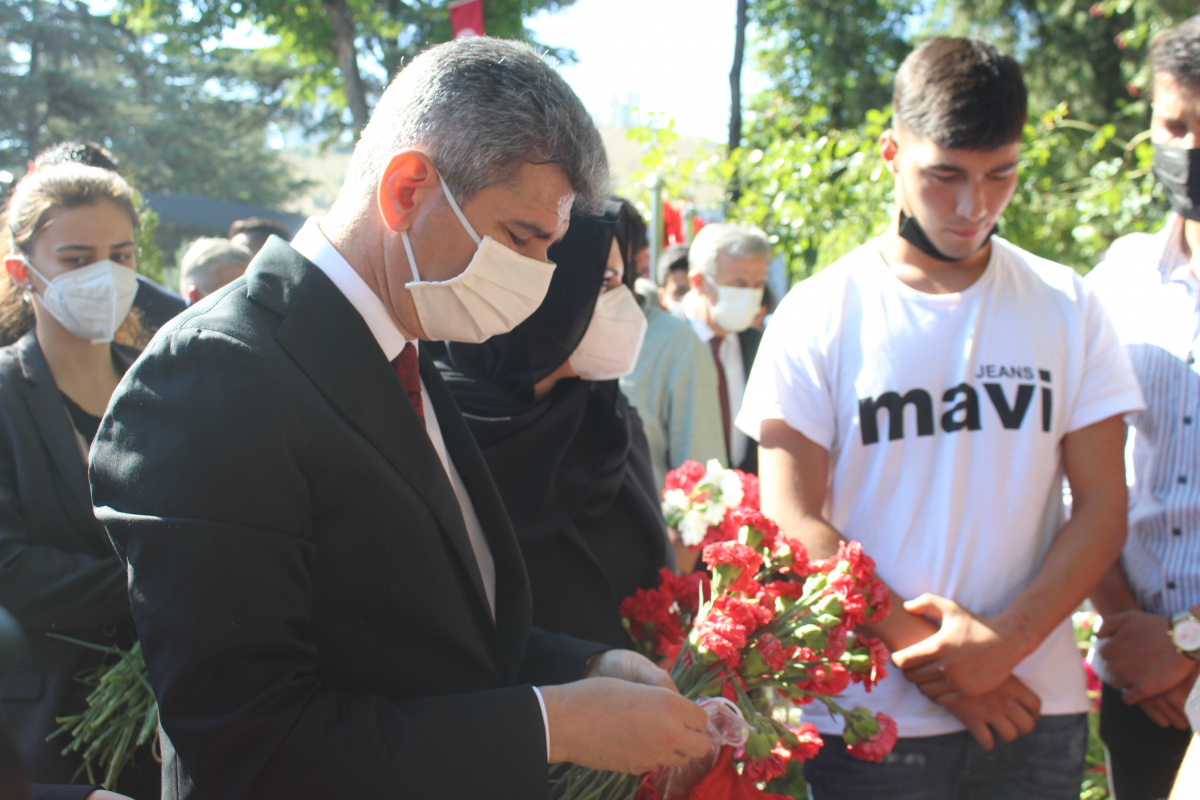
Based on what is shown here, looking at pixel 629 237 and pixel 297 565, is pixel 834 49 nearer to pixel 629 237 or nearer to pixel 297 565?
pixel 629 237

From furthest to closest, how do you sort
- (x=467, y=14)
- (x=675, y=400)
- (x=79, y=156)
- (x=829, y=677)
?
1. (x=467, y=14)
2. (x=675, y=400)
3. (x=79, y=156)
4. (x=829, y=677)

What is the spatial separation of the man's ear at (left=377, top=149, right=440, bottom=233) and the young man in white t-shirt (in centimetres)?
110

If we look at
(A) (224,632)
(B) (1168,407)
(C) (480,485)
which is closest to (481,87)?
(C) (480,485)

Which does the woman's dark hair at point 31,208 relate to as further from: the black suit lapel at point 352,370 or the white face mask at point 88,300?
the black suit lapel at point 352,370

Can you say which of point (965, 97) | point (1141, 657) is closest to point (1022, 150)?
point (965, 97)

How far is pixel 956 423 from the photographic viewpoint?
6.85 ft

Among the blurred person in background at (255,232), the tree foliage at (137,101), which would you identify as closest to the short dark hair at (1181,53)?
the blurred person in background at (255,232)

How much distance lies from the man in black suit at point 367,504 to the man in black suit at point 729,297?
328 cm

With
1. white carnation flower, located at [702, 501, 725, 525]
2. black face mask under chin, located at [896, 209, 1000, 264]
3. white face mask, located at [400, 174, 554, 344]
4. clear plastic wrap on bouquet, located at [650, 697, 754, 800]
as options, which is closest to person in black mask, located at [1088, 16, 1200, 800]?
black face mask under chin, located at [896, 209, 1000, 264]

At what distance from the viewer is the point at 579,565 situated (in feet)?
7.06

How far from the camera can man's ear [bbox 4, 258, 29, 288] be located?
2.56 m

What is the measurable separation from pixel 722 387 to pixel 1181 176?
106 inches

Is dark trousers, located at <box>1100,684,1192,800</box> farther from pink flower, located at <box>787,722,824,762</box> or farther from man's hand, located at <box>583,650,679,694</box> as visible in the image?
man's hand, located at <box>583,650,679,694</box>

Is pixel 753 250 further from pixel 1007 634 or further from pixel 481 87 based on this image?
pixel 481 87
